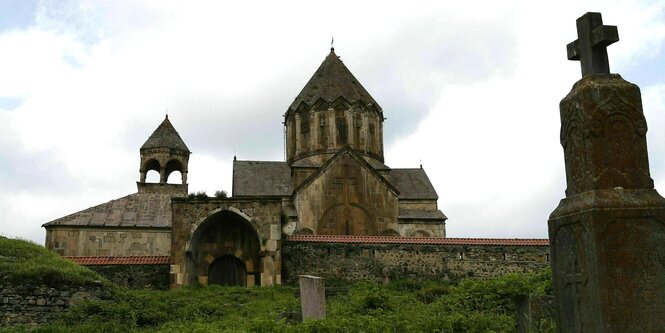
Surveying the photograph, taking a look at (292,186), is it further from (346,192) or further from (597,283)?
(597,283)

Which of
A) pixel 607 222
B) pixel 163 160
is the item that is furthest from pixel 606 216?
pixel 163 160

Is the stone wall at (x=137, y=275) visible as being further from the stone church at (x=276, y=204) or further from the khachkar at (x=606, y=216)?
the khachkar at (x=606, y=216)

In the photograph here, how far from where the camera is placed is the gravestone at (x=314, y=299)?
7332mm

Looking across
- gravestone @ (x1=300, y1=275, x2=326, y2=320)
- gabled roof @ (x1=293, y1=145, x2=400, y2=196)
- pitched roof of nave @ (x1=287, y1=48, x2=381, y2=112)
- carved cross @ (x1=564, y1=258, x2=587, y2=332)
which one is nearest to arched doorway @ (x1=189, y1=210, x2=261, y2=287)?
gabled roof @ (x1=293, y1=145, x2=400, y2=196)

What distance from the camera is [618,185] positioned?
10.8 ft

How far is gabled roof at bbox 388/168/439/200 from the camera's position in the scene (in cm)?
2150

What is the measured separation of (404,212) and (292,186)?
4.06 metres

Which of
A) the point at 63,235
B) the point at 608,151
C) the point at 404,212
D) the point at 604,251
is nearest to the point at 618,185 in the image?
the point at 608,151

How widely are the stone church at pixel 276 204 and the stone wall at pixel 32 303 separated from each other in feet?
12.4

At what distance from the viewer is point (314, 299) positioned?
7.41 metres

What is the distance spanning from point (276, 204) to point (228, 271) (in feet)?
7.41

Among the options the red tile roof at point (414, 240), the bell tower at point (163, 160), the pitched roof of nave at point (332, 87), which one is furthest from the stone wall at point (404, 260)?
the bell tower at point (163, 160)

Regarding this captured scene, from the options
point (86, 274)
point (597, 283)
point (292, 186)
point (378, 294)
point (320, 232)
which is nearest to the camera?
point (597, 283)

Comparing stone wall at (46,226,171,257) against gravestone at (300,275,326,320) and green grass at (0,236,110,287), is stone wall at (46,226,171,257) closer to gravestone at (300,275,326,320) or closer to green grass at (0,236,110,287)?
green grass at (0,236,110,287)
